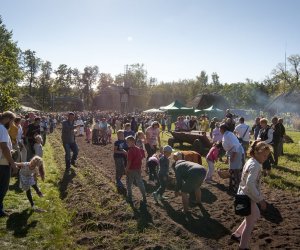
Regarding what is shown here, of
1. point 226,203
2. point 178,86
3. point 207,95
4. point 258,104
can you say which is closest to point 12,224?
point 226,203

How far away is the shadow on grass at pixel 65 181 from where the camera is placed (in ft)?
31.3

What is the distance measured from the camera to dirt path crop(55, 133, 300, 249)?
5.91 metres

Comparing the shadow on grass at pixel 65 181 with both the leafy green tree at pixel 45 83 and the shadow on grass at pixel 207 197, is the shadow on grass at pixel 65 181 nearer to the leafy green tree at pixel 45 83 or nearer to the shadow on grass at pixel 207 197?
the shadow on grass at pixel 207 197

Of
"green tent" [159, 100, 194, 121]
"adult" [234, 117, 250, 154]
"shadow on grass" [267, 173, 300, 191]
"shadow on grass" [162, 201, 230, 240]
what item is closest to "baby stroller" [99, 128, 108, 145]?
"green tent" [159, 100, 194, 121]

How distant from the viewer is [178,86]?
113438 millimetres

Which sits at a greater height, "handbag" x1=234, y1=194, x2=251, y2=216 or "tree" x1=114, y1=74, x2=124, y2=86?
"tree" x1=114, y1=74, x2=124, y2=86

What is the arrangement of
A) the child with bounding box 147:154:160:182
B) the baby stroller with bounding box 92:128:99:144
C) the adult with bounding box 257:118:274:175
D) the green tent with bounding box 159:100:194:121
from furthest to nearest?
the green tent with bounding box 159:100:194:121, the baby stroller with bounding box 92:128:99:144, the adult with bounding box 257:118:274:175, the child with bounding box 147:154:160:182

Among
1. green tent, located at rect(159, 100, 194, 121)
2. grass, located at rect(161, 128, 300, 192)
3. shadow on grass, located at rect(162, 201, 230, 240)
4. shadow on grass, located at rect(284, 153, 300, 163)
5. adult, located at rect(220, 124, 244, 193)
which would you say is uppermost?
green tent, located at rect(159, 100, 194, 121)

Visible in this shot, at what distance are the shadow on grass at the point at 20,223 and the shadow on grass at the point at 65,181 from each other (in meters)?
1.97

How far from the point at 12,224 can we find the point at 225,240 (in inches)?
154

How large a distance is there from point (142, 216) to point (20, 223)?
2.37 meters

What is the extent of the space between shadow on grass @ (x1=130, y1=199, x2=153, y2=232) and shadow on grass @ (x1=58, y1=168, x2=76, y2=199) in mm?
2288

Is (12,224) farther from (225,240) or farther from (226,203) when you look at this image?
(226,203)

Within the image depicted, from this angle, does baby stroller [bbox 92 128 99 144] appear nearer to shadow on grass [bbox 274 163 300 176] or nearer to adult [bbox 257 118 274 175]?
shadow on grass [bbox 274 163 300 176]
